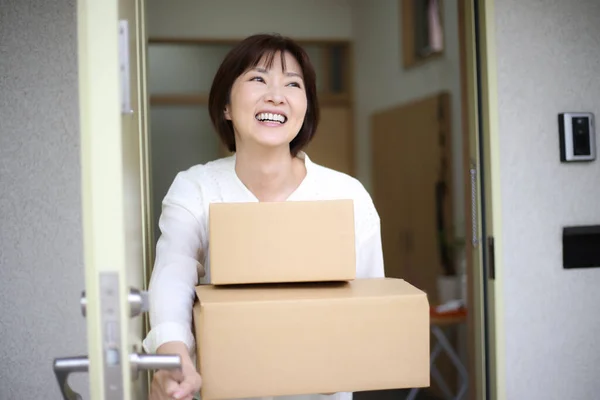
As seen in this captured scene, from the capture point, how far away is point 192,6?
529 cm

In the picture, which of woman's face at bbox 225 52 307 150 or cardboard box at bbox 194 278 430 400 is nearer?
cardboard box at bbox 194 278 430 400

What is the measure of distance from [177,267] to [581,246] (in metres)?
1.27

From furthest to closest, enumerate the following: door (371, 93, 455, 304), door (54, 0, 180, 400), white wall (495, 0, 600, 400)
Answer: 1. door (371, 93, 455, 304)
2. white wall (495, 0, 600, 400)
3. door (54, 0, 180, 400)

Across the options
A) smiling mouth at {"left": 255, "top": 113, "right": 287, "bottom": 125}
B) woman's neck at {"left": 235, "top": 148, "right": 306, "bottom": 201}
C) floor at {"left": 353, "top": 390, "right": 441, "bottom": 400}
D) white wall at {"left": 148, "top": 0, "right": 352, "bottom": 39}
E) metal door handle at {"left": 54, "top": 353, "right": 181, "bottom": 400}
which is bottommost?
floor at {"left": 353, "top": 390, "right": 441, "bottom": 400}

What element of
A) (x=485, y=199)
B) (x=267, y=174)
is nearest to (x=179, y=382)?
(x=267, y=174)

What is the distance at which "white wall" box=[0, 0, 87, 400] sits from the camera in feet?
5.58

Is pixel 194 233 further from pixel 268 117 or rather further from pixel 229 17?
pixel 229 17

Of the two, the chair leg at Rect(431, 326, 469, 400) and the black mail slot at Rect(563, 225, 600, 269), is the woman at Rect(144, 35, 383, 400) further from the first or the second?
the chair leg at Rect(431, 326, 469, 400)

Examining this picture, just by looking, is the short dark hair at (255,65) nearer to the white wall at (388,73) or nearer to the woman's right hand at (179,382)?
the woman's right hand at (179,382)

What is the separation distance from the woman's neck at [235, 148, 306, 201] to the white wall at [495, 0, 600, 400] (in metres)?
0.71

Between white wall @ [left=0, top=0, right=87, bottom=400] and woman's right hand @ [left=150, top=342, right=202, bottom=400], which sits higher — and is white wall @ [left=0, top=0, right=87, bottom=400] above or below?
above

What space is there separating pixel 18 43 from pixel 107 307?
1.11 meters

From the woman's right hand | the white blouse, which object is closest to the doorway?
the white blouse

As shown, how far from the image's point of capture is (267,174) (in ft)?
5.23
